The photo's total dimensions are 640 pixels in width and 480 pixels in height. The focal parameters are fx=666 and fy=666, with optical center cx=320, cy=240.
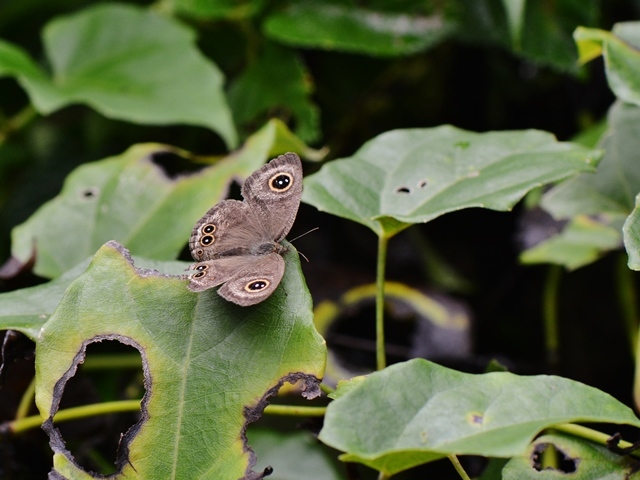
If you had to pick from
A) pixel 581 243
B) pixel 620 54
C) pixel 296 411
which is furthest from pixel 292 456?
pixel 620 54

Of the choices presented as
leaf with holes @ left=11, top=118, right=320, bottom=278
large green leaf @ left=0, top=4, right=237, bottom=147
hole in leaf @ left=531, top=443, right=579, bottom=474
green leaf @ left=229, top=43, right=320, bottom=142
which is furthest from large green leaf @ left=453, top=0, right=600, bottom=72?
hole in leaf @ left=531, top=443, right=579, bottom=474

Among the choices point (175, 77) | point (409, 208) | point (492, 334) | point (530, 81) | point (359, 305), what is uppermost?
point (409, 208)

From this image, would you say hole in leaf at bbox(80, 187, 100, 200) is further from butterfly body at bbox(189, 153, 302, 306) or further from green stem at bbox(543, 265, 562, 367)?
green stem at bbox(543, 265, 562, 367)

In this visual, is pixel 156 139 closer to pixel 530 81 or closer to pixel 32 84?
pixel 32 84

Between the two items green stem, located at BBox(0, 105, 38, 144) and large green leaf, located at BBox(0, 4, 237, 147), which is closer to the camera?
large green leaf, located at BBox(0, 4, 237, 147)

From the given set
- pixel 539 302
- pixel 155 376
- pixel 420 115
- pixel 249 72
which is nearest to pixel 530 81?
pixel 420 115

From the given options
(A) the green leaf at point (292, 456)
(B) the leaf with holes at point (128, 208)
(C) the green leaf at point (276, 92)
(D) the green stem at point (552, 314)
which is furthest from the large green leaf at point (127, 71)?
(D) the green stem at point (552, 314)
